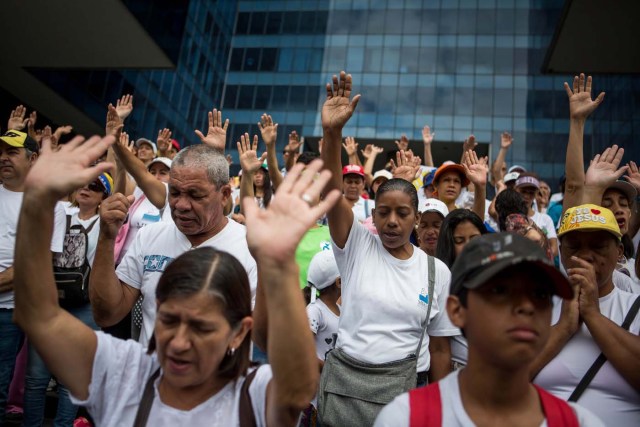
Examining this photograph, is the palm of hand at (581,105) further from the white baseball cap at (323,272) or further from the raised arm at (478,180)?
the white baseball cap at (323,272)

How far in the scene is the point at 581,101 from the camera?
3979 millimetres

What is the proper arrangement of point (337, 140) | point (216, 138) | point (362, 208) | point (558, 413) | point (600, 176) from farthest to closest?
1. point (362, 208)
2. point (216, 138)
3. point (600, 176)
4. point (337, 140)
5. point (558, 413)

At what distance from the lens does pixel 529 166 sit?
38.7m

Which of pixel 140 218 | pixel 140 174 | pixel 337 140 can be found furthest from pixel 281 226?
pixel 140 218

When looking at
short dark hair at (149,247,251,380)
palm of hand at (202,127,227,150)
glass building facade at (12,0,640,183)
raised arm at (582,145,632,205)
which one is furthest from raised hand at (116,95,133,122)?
glass building facade at (12,0,640,183)

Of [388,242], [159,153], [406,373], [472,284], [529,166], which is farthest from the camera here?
[529,166]

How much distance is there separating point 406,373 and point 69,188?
203 cm

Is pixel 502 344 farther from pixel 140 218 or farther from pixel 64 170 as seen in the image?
pixel 140 218

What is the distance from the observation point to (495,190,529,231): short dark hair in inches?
Answer: 173

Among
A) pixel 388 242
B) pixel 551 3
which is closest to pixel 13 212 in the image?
pixel 388 242

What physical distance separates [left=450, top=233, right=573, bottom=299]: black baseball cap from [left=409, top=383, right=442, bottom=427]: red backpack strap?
377 mm

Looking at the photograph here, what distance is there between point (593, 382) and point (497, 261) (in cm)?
116

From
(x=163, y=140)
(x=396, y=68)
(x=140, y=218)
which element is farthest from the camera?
(x=396, y=68)

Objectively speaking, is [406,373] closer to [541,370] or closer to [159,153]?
[541,370]
